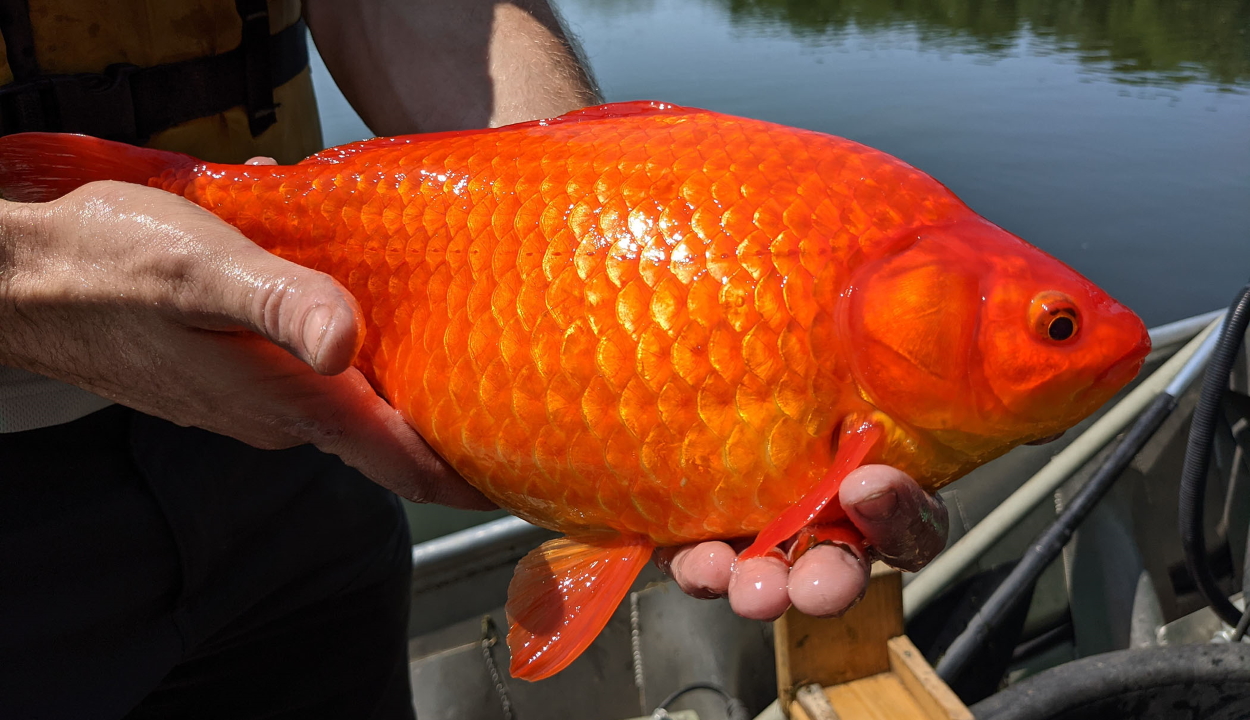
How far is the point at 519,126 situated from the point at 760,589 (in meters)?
0.81

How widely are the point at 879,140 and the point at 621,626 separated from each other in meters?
7.94

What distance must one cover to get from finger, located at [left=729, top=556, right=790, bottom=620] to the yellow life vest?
4.27 ft

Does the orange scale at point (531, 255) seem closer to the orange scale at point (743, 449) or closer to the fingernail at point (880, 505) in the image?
the orange scale at point (743, 449)

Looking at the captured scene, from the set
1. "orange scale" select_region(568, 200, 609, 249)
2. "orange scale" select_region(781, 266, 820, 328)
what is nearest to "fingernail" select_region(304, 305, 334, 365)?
"orange scale" select_region(568, 200, 609, 249)

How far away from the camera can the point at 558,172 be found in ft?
4.01

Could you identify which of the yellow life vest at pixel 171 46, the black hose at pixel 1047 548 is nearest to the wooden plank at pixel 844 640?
the black hose at pixel 1047 548

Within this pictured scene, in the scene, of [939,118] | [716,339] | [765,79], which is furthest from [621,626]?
[765,79]

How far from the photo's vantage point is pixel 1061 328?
3.72 ft

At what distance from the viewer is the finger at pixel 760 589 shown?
1.17m

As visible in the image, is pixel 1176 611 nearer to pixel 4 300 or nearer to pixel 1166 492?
pixel 1166 492

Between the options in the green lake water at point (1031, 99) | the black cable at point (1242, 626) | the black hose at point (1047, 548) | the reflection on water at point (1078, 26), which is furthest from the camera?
the reflection on water at point (1078, 26)

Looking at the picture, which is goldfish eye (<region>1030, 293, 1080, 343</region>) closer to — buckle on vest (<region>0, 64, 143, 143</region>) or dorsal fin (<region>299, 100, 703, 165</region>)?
dorsal fin (<region>299, 100, 703, 165</region>)

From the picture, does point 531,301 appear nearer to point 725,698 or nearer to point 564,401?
point 564,401

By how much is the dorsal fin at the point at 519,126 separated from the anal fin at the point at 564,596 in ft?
2.23
